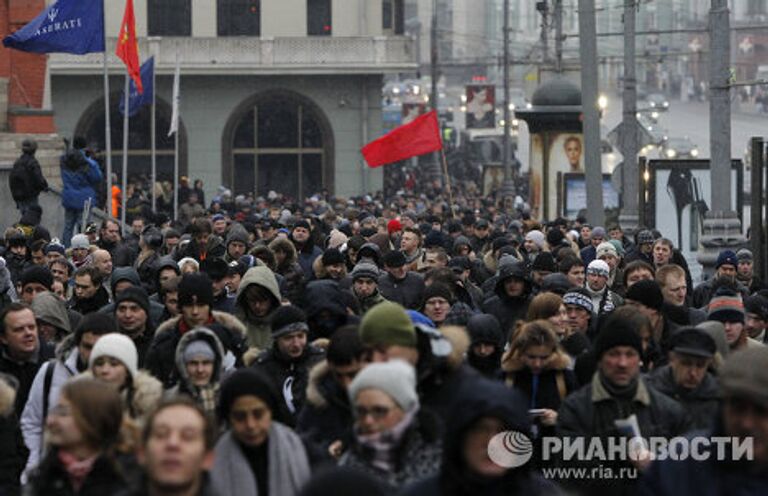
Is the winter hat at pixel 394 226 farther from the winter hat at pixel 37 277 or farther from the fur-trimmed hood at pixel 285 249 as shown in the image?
the winter hat at pixel 37 277

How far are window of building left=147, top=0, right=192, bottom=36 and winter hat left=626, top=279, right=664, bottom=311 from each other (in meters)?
43.5

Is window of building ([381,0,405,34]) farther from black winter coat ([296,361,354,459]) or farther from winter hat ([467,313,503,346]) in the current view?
black winter coat ([296,361,354,459])

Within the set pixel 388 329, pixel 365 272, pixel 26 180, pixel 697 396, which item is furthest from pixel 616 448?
pixel 26 180

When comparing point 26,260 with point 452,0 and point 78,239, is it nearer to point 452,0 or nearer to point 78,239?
point 78,239

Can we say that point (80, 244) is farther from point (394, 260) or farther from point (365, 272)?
point (365, 272)

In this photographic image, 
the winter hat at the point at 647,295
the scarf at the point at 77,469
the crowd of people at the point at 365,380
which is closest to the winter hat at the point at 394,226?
the crowd of people at the point at 365,380

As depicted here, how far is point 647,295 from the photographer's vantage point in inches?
534

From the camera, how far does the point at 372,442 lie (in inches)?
314

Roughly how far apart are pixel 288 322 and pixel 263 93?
45466 mm

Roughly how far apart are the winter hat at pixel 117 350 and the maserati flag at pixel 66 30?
→ 1817 cm

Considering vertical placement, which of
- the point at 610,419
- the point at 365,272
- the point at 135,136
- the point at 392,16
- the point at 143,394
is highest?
the point at 392,16

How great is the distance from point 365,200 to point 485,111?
2568cm

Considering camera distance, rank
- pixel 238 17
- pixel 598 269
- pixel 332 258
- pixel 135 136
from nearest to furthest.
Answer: pixel 598 269 → pixel 332 258 → pixel 135 136 → pixel 238 17

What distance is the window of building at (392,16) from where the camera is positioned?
58656mm
